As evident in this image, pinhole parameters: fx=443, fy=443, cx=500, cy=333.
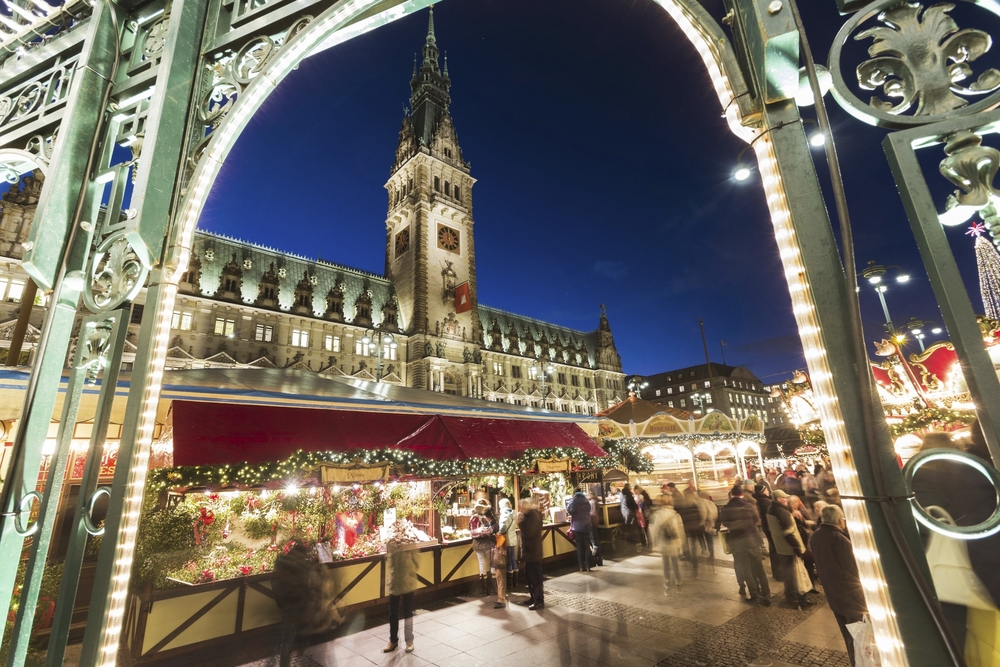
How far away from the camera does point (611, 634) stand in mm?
6105

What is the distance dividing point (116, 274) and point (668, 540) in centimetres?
880

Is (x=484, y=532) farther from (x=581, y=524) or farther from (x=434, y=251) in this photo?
(x=434, y=251)

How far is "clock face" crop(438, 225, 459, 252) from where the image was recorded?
145 feet

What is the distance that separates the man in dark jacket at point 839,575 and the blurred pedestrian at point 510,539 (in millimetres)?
5444

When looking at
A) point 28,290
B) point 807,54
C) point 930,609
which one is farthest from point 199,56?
point 930,609

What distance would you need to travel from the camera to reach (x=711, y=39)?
1.90m

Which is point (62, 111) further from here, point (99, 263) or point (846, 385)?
point (846, 385)

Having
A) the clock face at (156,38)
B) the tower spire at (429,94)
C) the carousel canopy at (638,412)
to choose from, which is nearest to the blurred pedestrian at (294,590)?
the clock face at (156,38)

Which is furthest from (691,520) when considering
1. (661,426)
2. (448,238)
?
(448,238)

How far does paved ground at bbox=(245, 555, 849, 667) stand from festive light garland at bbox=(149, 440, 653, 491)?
2.35 m

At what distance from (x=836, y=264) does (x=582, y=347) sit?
68573 millimetres

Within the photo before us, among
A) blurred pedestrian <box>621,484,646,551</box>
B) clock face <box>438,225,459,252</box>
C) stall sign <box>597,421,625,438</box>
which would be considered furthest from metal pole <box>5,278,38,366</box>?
clock face <box>438,225,459,252</box>

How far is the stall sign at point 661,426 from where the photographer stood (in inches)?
701

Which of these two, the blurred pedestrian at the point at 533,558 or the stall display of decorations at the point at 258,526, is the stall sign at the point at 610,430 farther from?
the blurred pedestrian at the point at 533,558
